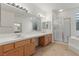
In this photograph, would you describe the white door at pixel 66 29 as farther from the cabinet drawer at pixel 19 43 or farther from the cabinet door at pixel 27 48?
the cabinet drawer at pixel 19 43

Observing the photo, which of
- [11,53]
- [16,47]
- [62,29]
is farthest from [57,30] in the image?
[11,53]

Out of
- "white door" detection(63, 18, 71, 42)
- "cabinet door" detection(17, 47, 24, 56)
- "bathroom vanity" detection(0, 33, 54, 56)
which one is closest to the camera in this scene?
"bathroom vanity" detection(0, 33, 54, 56)

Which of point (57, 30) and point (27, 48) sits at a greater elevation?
point (57, 30)

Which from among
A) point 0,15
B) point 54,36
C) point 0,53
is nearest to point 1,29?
point 0,15

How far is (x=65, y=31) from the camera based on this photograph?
738 cm

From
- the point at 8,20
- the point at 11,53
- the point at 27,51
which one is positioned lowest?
the point at 27,51

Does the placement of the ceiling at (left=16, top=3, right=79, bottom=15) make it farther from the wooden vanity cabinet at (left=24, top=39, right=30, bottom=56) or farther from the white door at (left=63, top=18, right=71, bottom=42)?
the wooden vanity cabinet at (left=24, top=39, right=30, bottom=56)

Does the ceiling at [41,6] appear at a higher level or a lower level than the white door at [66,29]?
higher

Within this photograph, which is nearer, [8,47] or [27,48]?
[8,47]

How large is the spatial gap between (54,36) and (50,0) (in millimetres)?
6198

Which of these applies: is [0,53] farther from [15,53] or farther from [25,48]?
[25,48]

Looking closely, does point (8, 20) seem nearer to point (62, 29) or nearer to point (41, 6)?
point (41, 6)

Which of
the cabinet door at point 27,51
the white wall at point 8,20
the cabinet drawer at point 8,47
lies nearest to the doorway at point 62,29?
the white wall at point 8,20

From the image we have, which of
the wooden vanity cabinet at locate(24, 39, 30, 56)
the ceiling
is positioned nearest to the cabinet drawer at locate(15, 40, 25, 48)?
the wooden vanity cabinet at locate(24, 39, 30, 56)
